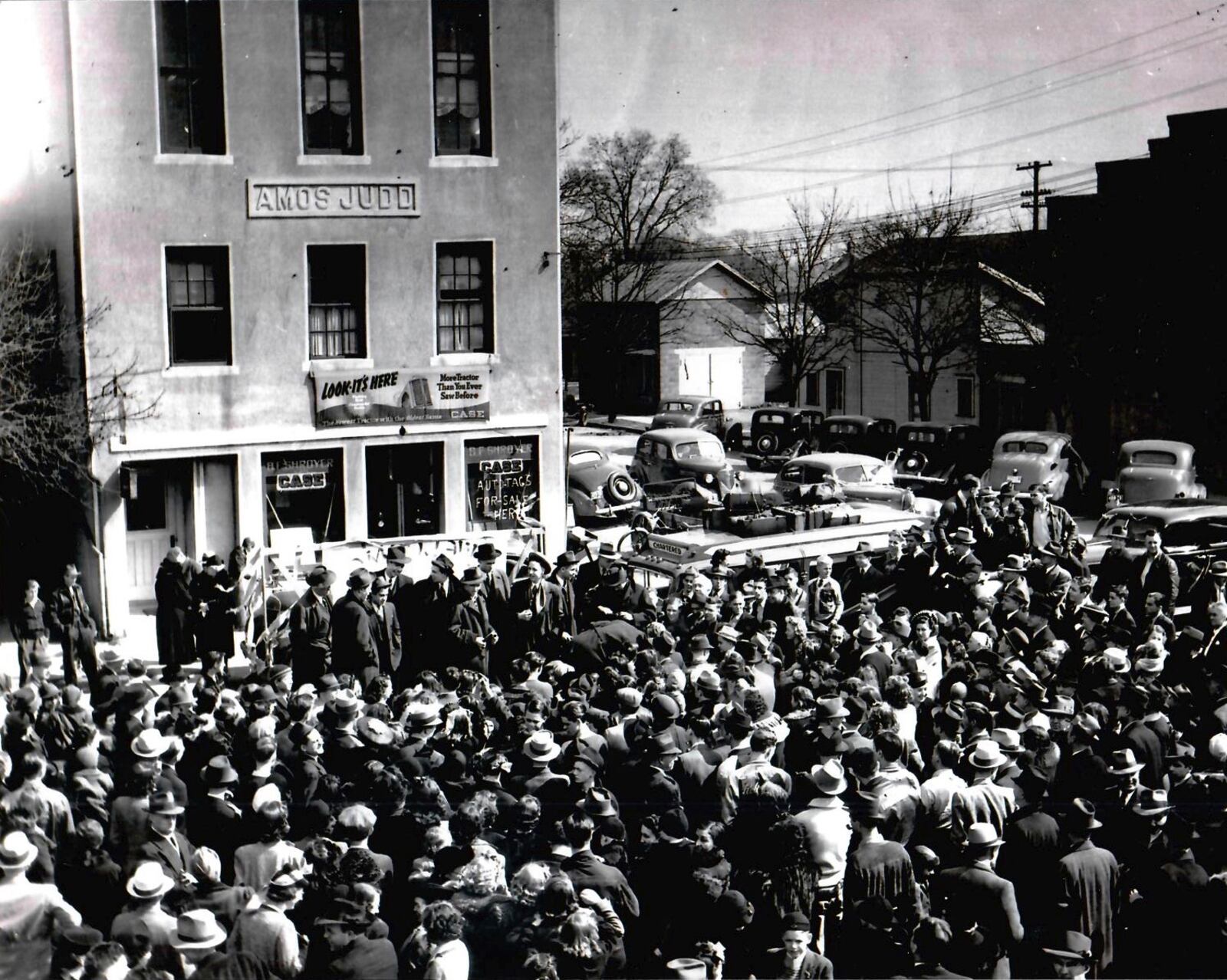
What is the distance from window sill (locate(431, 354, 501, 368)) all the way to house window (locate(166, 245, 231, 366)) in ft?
10.0

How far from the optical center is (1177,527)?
65.3 feet

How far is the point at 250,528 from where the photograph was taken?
20.0m

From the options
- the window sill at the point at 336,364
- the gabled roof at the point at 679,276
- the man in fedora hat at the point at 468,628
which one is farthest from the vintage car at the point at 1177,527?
the gabled roof at the point at 679,276

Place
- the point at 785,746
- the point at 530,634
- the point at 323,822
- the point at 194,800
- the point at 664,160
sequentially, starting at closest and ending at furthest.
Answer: the point at 323,822
the point at 194,800
the point at 785,746
the point at 530,634
the point at 664,160

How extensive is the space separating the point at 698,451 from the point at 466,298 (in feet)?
34.6

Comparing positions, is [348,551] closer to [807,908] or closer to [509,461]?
[509,461]

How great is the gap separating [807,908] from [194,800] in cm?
376

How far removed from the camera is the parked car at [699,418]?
4328 cm

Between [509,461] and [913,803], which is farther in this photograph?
[509,461]

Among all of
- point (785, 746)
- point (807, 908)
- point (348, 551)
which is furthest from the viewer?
point (348, 551)

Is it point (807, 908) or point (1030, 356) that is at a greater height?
point (1030, 356)

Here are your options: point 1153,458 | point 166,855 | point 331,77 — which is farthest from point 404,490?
point 1153,458

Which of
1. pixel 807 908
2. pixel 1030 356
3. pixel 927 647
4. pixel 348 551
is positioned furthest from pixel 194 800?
pixel 1030 356

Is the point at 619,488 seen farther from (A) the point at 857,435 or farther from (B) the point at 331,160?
(A) the point at 857,435
